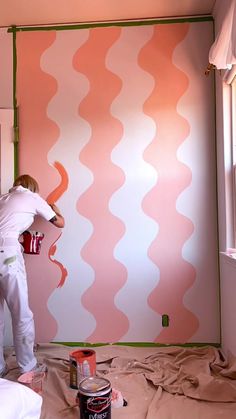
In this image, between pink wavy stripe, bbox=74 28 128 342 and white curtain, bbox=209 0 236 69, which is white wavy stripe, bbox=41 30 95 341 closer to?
pink wavy stripe, bbox=74 28 128 342

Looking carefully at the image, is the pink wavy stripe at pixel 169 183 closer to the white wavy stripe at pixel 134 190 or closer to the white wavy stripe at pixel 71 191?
the white wavy stripe at pixel 134 190

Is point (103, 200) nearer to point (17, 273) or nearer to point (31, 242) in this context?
point (31, 242)

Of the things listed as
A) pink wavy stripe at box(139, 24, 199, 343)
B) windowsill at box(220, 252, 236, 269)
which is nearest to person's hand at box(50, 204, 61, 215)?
pink wavy stripe at box(139, 24, 199, 343)

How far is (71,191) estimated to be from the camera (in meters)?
2.70

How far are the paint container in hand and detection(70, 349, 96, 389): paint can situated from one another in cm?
80

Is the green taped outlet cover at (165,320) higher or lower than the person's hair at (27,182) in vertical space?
lower

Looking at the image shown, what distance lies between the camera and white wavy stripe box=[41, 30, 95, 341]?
8.80 feet

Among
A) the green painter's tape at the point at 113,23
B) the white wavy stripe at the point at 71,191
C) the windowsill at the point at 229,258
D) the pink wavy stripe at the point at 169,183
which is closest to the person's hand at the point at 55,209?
the white wavy stripe at the point at 71,191

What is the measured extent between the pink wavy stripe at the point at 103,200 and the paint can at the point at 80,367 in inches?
23.6

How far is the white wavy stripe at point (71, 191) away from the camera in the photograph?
2.68 metres

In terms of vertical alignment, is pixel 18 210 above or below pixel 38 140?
below

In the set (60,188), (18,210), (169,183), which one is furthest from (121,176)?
(18,210)

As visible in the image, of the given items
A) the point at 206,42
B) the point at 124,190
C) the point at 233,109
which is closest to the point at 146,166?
the point at 124,190

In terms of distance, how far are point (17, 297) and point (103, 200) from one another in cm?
92
